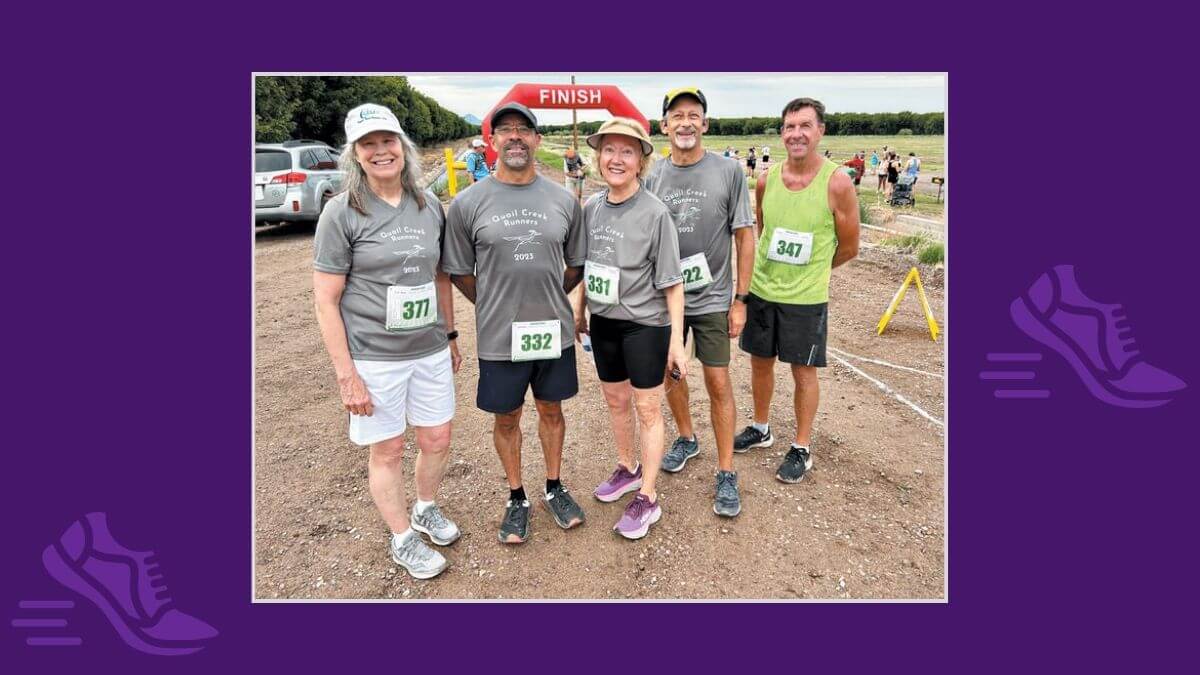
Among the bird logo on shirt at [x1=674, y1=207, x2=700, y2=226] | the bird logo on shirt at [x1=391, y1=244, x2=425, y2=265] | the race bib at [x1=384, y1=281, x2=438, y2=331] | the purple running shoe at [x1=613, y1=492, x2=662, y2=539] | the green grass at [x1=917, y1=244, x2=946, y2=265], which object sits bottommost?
the purple running shoe at [x1=613, y1=492, x2=662, y2=539]

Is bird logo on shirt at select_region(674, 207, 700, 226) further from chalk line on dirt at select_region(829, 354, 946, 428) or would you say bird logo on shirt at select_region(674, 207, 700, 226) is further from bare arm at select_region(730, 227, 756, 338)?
chalk line on dirt at select_region(829, 354, 946, 428)

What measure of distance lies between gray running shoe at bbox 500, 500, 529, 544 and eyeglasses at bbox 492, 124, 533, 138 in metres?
1.87

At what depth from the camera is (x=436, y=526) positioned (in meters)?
3.22

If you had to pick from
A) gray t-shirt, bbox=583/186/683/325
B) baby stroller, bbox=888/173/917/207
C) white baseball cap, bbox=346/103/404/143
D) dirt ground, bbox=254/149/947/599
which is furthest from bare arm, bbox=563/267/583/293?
baby stroller, bbox=888/173/917/207

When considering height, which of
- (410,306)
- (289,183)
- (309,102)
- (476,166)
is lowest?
(410,306)

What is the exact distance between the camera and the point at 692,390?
514 cm

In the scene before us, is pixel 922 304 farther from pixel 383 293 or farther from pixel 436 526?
pixel 383 293

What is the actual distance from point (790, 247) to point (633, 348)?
1.14 metres

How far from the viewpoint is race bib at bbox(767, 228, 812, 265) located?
337 cm

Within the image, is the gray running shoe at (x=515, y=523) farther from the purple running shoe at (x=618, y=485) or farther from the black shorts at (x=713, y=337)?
the black shorts at (x=713, y=337)

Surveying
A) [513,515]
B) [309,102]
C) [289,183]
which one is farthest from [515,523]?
[309,102]

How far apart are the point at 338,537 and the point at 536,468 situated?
3.99 feet

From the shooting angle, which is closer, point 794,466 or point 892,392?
point 794,466
